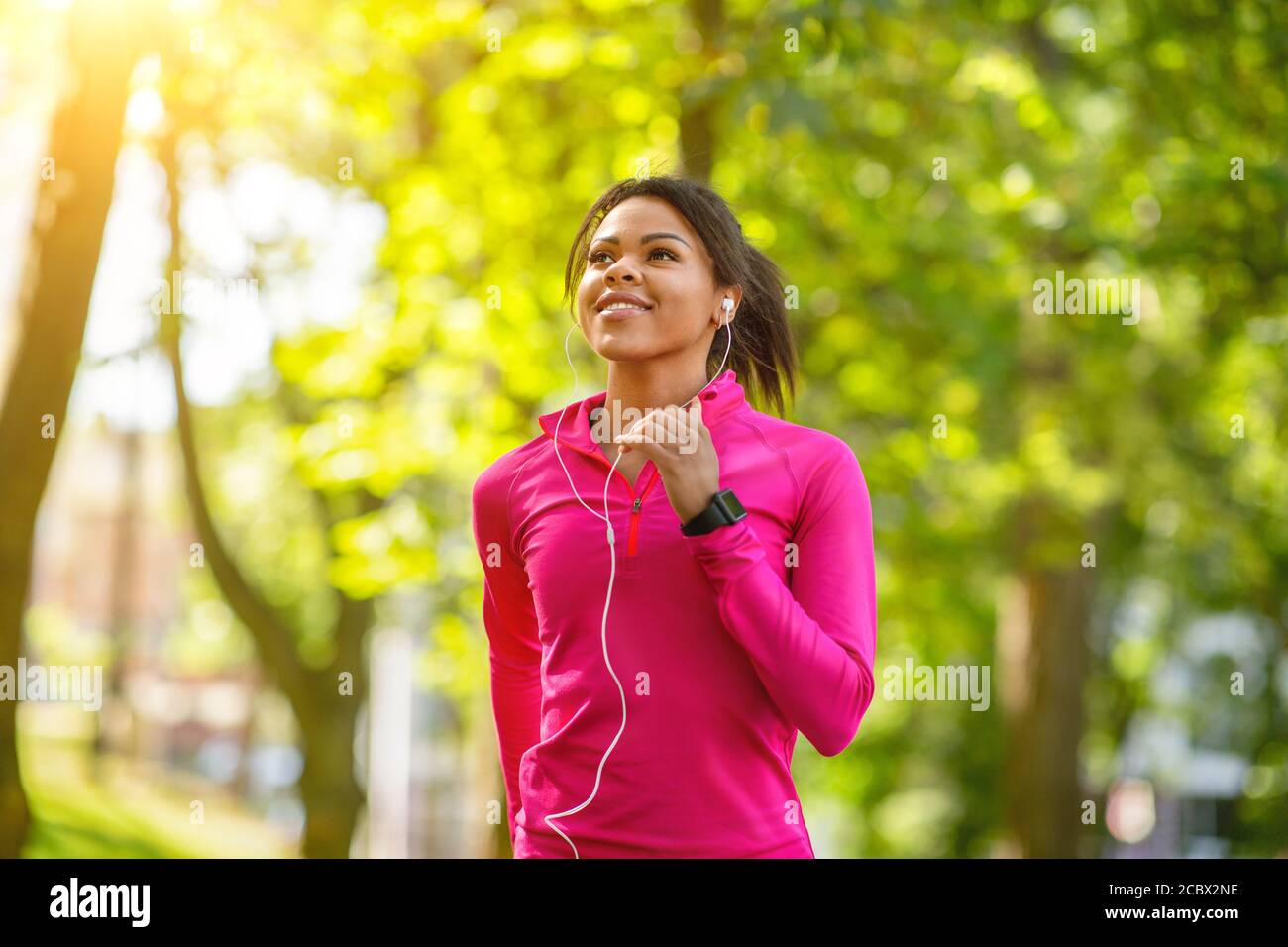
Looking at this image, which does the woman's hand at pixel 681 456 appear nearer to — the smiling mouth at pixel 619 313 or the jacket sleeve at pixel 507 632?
the smiling mouth at pixel 619 313

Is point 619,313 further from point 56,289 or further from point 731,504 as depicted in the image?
point 56,289

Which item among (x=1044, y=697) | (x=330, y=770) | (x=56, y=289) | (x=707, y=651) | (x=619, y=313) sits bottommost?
(x=330, y=770)

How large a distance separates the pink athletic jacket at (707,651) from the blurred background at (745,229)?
3386 mm

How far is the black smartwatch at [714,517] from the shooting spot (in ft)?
7.26

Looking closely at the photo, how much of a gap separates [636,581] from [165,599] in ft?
151

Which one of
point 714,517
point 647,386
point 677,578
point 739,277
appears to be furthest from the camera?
point 739,277

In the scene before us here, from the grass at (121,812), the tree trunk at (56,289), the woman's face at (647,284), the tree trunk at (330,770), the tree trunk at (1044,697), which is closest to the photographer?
the woman's face at (647,284)

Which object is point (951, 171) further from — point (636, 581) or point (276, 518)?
point (276, 518)

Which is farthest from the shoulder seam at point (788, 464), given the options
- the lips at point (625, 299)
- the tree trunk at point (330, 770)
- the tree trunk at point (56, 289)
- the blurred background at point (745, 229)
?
the tree trunk at point (330, 770)

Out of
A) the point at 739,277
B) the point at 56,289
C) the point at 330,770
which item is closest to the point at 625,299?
the point at 739,277

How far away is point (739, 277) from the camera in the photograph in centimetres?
268

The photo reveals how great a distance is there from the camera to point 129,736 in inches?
1174

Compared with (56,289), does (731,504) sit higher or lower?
lower

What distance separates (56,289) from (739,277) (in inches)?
190
